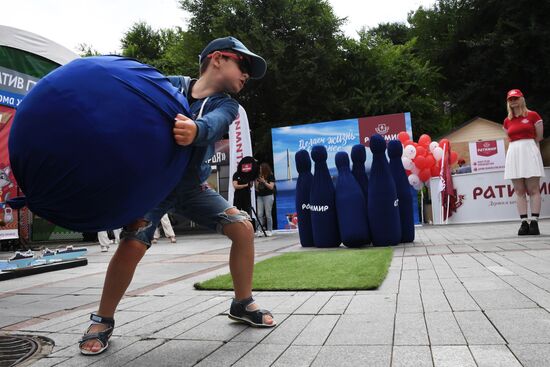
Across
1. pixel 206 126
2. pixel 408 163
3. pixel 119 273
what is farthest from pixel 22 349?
pixel 408 163

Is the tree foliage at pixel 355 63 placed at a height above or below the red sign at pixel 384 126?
above

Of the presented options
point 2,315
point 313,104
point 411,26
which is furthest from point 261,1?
point 2,315

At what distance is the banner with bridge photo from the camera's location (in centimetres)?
1313

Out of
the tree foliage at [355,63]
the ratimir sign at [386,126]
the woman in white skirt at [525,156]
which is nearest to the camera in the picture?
the woman in white skirt at [525,156]

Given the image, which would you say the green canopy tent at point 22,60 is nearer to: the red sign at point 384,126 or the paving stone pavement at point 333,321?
the paving stone pavement at point 333,321

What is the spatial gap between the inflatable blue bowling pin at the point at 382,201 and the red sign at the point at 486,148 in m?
9.43

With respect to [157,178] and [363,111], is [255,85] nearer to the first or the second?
[363,111]

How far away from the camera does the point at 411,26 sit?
28.1 meters

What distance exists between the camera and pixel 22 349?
2340 millimetres

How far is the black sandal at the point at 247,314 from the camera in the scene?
2.61 m

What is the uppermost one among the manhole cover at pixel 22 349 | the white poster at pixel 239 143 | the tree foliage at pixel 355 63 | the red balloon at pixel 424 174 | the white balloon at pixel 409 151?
the tree foliage at pixel 355 63

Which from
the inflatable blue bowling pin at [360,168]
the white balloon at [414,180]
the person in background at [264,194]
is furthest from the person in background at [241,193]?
the white balloon at [414,180]

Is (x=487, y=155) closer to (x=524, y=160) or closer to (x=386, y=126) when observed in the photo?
(x=386, y=126)

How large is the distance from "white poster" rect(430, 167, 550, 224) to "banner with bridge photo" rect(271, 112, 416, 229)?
7.23 feet
